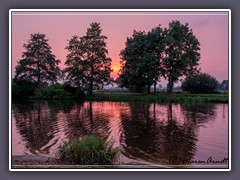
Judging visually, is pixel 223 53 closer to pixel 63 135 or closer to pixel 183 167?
pixel 183 167

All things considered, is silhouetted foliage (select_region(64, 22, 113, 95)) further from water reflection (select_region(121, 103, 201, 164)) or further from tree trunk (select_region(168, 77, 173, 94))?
water reflection (select_region(121, 103, 201, 164))

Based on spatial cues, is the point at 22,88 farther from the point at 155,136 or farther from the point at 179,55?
the point at 179,55

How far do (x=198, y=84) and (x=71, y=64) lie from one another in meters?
3.57

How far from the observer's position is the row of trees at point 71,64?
791cm

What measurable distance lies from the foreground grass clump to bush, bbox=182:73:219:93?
313 cm

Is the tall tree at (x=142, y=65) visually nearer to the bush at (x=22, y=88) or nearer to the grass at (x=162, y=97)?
the grass at (x=162, y=97)

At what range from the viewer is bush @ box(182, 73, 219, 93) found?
848 centimetres

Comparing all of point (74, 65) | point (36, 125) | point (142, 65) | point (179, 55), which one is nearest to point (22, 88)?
point (74, 65)

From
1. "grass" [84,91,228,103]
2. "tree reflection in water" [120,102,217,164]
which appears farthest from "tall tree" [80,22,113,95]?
"tree reflection in water" [120,102,217,164]

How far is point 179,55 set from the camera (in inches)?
428

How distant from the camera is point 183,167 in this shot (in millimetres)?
6434

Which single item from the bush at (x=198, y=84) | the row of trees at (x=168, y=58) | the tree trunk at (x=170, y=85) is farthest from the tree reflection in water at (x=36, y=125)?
the bush at (x=198, y=84)
